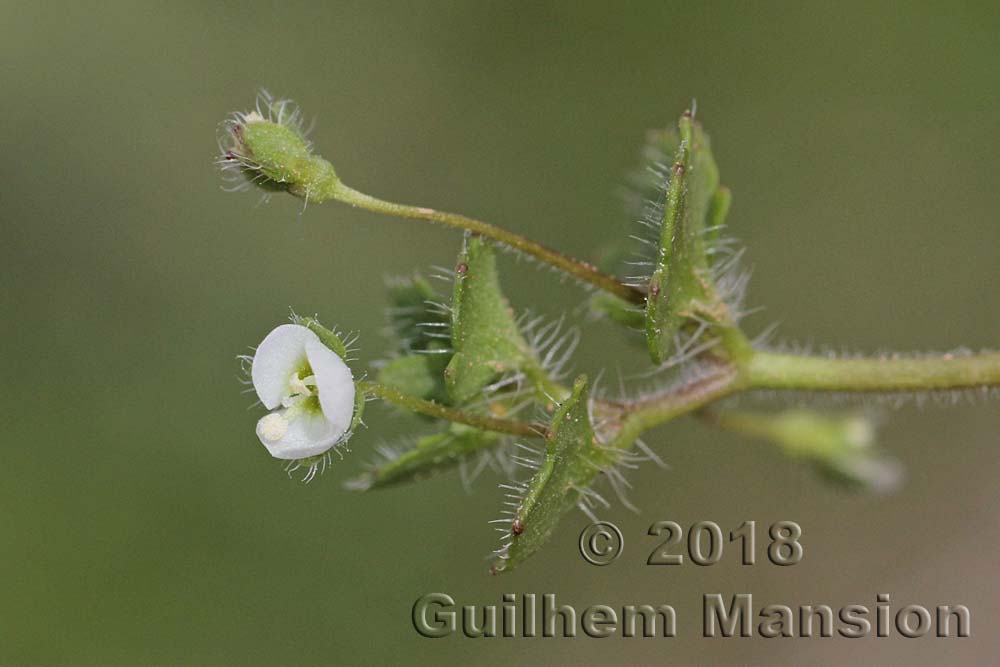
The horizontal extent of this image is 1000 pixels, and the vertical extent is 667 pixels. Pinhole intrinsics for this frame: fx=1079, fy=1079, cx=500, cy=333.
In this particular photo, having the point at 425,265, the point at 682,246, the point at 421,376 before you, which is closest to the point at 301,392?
the point at 421,376

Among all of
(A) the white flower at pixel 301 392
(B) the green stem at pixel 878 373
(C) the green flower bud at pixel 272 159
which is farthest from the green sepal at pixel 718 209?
(A) the white flower at pixel 301 392

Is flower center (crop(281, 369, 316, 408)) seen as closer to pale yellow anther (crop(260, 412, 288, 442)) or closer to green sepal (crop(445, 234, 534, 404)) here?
pale yellow anther (crop(260, 412, 288, 442))

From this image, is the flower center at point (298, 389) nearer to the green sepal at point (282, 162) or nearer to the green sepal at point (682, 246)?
the green sepal at point (282, 162)

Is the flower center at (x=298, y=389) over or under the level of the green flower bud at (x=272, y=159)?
under

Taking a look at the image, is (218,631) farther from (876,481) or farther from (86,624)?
(876,481)

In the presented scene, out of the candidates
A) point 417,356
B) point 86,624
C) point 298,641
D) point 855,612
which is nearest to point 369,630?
point 298,641

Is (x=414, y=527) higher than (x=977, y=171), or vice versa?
(x=977, y=171)

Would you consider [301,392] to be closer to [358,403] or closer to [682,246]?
[358,403]
